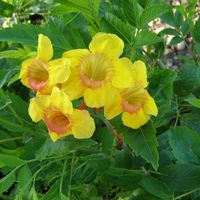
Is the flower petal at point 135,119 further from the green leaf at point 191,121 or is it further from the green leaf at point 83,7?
the green leaf at point 191,121

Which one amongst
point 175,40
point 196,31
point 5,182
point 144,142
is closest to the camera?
point 144,142

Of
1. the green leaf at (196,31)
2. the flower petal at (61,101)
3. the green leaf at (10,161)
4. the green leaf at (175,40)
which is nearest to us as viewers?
the flower petal at (61,101)

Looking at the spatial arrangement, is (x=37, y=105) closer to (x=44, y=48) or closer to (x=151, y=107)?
(x=44, y=48)

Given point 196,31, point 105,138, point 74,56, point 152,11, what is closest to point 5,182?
point 105,138

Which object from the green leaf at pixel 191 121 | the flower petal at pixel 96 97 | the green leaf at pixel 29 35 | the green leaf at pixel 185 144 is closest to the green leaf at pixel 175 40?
the green leaf at pixel 191 121

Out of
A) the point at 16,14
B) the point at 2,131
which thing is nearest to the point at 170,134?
the point at 2,131
